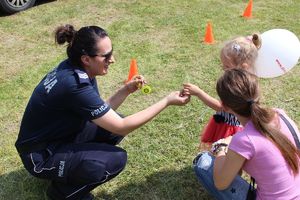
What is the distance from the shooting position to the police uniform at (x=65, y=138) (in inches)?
98.3

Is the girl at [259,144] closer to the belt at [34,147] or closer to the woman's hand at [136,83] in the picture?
the woman's hand at [136,83]

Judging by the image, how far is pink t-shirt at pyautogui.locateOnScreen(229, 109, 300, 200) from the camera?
80.9 inches

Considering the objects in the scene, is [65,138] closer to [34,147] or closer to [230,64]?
[34,147]

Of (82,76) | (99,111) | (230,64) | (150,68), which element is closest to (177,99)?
(230,64)

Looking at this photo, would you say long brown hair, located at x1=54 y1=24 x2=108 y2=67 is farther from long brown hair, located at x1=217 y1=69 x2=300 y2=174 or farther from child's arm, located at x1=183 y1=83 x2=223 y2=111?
long brown hair, located at x1=217 y1=69 x2=300 y2=174

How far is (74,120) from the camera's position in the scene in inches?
106

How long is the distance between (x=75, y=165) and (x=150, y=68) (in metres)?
2.15

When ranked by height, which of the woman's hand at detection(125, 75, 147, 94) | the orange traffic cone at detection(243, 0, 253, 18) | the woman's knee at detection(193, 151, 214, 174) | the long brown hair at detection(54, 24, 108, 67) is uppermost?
Answer: the long brown hair at detection(54, 24, 108, 67)

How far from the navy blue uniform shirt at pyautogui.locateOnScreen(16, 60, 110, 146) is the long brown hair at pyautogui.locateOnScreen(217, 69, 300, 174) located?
796 millimetres

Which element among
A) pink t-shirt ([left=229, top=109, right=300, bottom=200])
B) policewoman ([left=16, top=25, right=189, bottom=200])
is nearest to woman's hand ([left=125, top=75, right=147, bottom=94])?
policewoman ([left=16, top=25, right=189, bottom=200])

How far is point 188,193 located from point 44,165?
3.38 ft

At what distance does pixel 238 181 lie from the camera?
8.09 feet

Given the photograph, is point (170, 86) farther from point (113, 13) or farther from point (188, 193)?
point (113, 13)

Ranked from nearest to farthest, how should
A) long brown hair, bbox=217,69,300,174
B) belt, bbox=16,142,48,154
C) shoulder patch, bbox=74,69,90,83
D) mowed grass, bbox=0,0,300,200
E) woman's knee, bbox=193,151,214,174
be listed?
long brown hair, bbox=217,69,300,174
shoulder patch, bbox=74,69,90,83
woman's knee, bbox=193,151,214,174
belt, bbox=16,142,48,154
mowed grass, bbox=0,0,300,200
